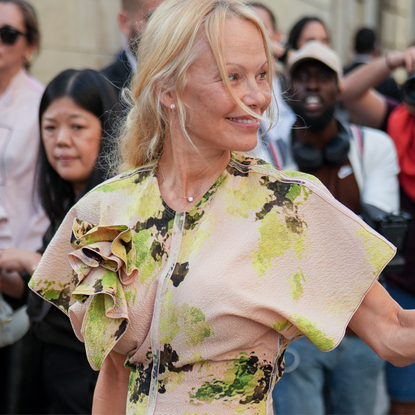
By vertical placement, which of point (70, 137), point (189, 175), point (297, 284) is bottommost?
point (297, 284)

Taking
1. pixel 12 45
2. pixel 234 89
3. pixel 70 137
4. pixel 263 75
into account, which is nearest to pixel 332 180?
pixel 70 137

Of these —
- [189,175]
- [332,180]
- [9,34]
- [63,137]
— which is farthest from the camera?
[9,34]

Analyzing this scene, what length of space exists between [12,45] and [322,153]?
180 centimetres

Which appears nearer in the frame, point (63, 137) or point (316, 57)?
point (63, 137)

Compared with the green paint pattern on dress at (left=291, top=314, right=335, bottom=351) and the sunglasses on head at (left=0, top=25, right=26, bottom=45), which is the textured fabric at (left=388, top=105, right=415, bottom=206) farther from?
the sunglasses on head at (left=0, top=25, right=26, bottom=45)

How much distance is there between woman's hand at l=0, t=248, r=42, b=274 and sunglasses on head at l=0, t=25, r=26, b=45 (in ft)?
4.41

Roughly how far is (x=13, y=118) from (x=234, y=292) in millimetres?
2188

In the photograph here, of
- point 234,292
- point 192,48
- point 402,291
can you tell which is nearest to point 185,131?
point 192,48

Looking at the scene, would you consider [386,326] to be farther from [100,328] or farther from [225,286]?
[100,328]

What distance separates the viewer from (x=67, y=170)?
272 centimetres

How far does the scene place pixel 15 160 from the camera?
3279 millimetres

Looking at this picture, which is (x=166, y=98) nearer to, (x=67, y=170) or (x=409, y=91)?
(x=67, y=170)

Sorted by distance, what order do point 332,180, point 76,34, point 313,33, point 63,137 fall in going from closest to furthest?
1. point 63,137
2. point 332,180
3. point 313,33
4. point 76,34

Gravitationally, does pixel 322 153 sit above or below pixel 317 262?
below
